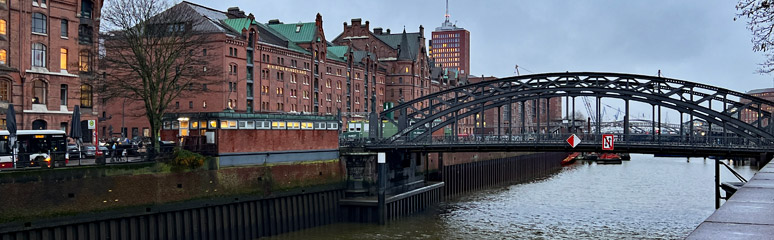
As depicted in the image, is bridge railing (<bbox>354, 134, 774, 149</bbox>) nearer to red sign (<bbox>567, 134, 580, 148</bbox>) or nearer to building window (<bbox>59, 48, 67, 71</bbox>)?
red sign (<bbox>567, 134, 580, 148</bbox>)

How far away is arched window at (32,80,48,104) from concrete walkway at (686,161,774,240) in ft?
152

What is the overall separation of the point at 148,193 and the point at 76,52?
67.0 feet

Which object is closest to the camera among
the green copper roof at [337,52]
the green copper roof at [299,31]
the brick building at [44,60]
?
the brick building at [44,60]

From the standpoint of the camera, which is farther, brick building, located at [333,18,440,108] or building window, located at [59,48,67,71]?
brick building, located at [333,18,440,108]

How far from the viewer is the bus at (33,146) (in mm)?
32188

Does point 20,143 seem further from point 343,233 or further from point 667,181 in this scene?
point 667,181

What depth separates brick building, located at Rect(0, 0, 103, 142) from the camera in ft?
145

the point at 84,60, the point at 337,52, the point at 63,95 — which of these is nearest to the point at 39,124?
the point at 63,95

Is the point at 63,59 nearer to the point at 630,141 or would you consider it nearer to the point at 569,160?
the point at 630,141

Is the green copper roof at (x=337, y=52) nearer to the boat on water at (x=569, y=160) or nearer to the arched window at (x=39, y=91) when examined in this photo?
the boat on water at (x=569, y=160)

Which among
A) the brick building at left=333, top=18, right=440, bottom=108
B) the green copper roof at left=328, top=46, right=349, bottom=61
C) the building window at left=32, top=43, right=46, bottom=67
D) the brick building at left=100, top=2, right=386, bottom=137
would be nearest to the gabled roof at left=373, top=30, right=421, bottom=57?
the brick building at left=333, top=18, right=440, bottom=108

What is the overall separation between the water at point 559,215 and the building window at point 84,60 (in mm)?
21376

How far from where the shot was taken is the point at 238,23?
3051 inches

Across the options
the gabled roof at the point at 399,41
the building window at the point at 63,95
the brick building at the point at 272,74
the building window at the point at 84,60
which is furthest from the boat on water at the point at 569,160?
the building window at the point at 63,95
